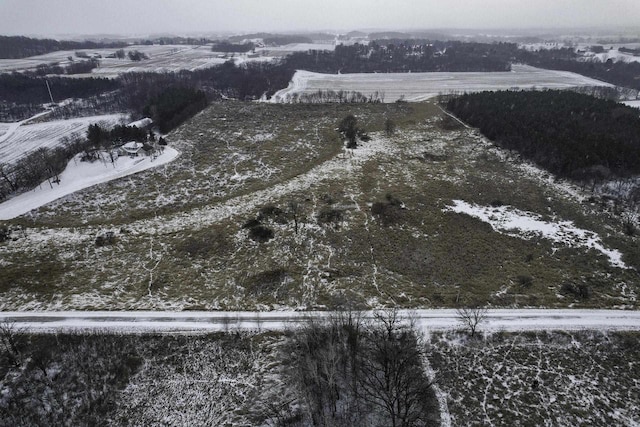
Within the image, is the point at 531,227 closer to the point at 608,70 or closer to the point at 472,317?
the point at 472,317

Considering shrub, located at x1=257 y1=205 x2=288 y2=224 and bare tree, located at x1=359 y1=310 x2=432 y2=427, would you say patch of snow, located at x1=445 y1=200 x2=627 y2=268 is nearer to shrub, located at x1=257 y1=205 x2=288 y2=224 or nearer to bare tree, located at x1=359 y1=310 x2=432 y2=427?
shrub, located at x1=257 y1=205 x2=288 y2=224

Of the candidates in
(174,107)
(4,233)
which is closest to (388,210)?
(4,233)

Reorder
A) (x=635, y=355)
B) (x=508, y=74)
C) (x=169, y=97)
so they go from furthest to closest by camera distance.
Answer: (x=508, y=74), (x=169, y=97), (x=635, y=355)

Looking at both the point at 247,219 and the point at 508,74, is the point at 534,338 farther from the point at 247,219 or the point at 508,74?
the point at 508,74

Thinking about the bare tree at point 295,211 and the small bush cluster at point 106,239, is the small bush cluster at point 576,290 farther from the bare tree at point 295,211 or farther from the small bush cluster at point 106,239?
the small bush cluster at point 106,239

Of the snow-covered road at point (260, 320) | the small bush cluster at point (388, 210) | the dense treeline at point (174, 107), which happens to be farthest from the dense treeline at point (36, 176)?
the small bush cluster at point (388, 210)

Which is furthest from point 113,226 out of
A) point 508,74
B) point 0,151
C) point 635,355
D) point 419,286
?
point 508,74

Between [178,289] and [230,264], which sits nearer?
[178,289]
